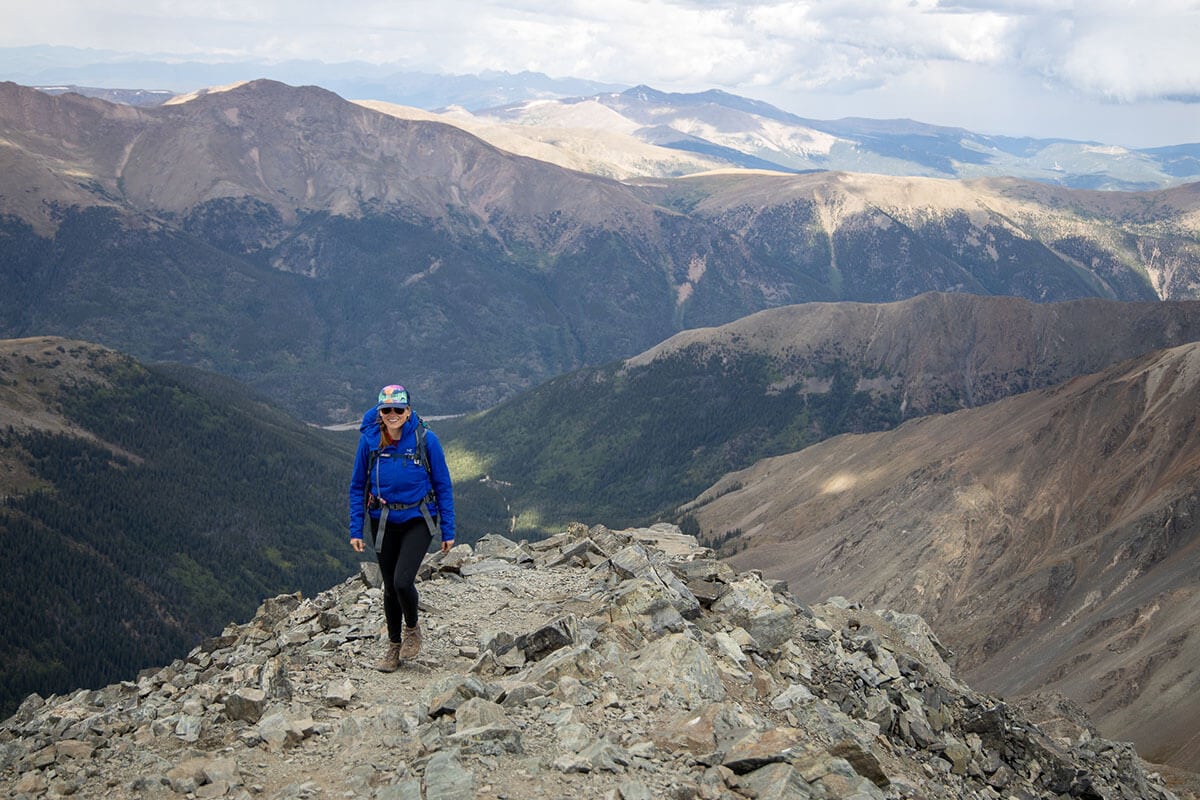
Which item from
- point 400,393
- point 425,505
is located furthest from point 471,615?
point 400,393

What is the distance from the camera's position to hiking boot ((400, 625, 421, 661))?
21.0 metres

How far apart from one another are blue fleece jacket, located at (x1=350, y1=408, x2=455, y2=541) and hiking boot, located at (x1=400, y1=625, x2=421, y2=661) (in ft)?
7.32

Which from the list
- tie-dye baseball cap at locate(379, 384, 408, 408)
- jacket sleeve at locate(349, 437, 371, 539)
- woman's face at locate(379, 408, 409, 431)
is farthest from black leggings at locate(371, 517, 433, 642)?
tie-dye baseball cap at locate(379, 384, 408, 408)

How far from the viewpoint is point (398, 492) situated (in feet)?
66.0

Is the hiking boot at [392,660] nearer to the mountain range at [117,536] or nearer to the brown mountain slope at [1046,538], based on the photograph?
the brown mountain slope at [1046,538]

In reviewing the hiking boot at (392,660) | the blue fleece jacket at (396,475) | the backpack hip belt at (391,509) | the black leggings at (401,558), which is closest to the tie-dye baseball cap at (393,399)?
the blue fleece jacket at (396,475)

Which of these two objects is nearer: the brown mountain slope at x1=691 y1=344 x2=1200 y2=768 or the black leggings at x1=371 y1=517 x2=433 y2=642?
the black leggings at x1=371 y1=517 x2=433 y2=642

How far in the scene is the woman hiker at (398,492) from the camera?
65.9ft

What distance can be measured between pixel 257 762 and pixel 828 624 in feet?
54.5

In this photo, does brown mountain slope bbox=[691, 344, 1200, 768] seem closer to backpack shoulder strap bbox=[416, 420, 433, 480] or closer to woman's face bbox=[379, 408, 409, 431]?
backpack shoulder strap bbox=[416, 420, 433, 480]

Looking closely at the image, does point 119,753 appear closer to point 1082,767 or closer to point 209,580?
point 1082,767

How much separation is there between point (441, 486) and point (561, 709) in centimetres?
529

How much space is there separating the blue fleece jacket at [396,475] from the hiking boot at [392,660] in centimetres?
242

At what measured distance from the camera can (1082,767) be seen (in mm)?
28328
